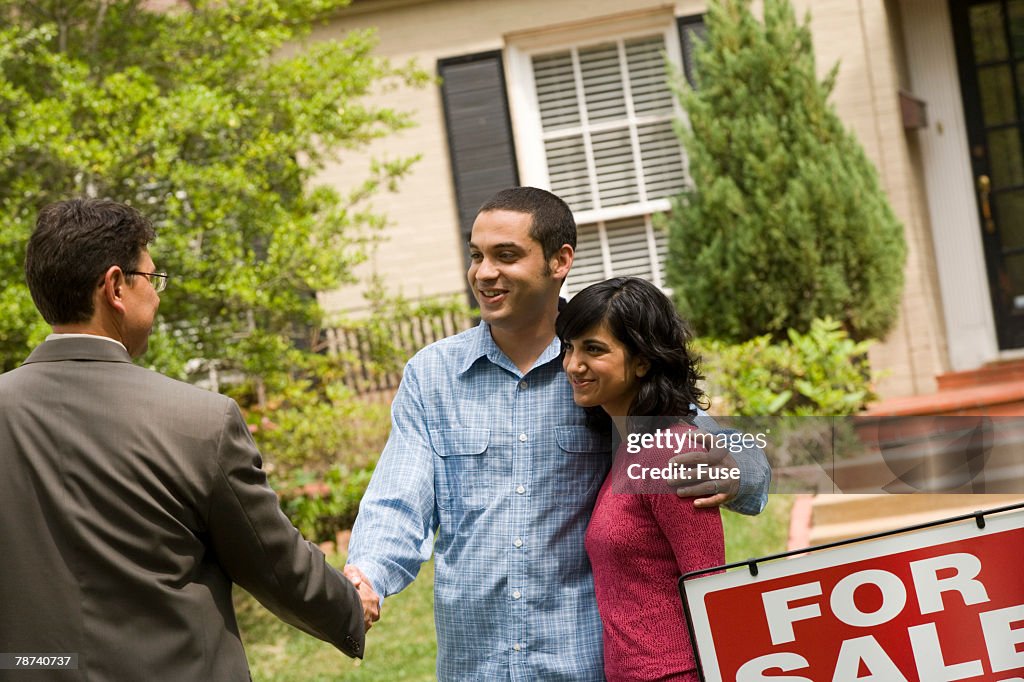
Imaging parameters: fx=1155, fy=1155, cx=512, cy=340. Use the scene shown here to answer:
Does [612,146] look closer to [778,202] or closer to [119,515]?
[778,202]

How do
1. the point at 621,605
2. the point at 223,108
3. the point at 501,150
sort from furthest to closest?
the point at 501,150
the point at 223,108
the point at 621,605

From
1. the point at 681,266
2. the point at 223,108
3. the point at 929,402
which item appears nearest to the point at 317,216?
the point at 223,108

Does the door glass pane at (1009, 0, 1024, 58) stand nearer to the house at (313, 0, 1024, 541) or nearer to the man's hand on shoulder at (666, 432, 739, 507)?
the house at (313, 0, 1024, 541)

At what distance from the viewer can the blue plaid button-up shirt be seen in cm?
268

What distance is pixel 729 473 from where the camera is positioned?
2.30 meters

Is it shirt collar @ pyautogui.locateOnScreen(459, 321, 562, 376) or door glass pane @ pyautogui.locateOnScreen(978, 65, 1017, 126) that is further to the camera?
door glass pane @ pyautogui.locateOnScreen(978, 65, 1017, 126)

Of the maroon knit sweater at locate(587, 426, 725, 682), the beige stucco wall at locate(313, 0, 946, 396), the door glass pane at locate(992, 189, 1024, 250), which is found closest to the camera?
the maroon knit sweater at locate(587, 426, 725, 682)

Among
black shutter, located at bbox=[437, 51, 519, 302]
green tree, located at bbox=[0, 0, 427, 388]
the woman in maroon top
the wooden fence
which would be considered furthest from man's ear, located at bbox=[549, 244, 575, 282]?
black shutter, located at bbox=[437, 51, 519, 302]

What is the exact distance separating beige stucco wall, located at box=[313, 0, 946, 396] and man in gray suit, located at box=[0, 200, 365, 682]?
747 cm

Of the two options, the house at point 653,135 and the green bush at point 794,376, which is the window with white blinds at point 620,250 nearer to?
the house at point 653,135

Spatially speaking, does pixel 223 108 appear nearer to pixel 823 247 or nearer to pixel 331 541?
pixel 331 541

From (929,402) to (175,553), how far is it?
295 inches

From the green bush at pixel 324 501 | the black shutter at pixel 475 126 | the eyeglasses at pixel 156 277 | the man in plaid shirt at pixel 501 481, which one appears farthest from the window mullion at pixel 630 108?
the eyeglasses at pixel 156 277

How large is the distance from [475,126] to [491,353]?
→ 756 centimetres
